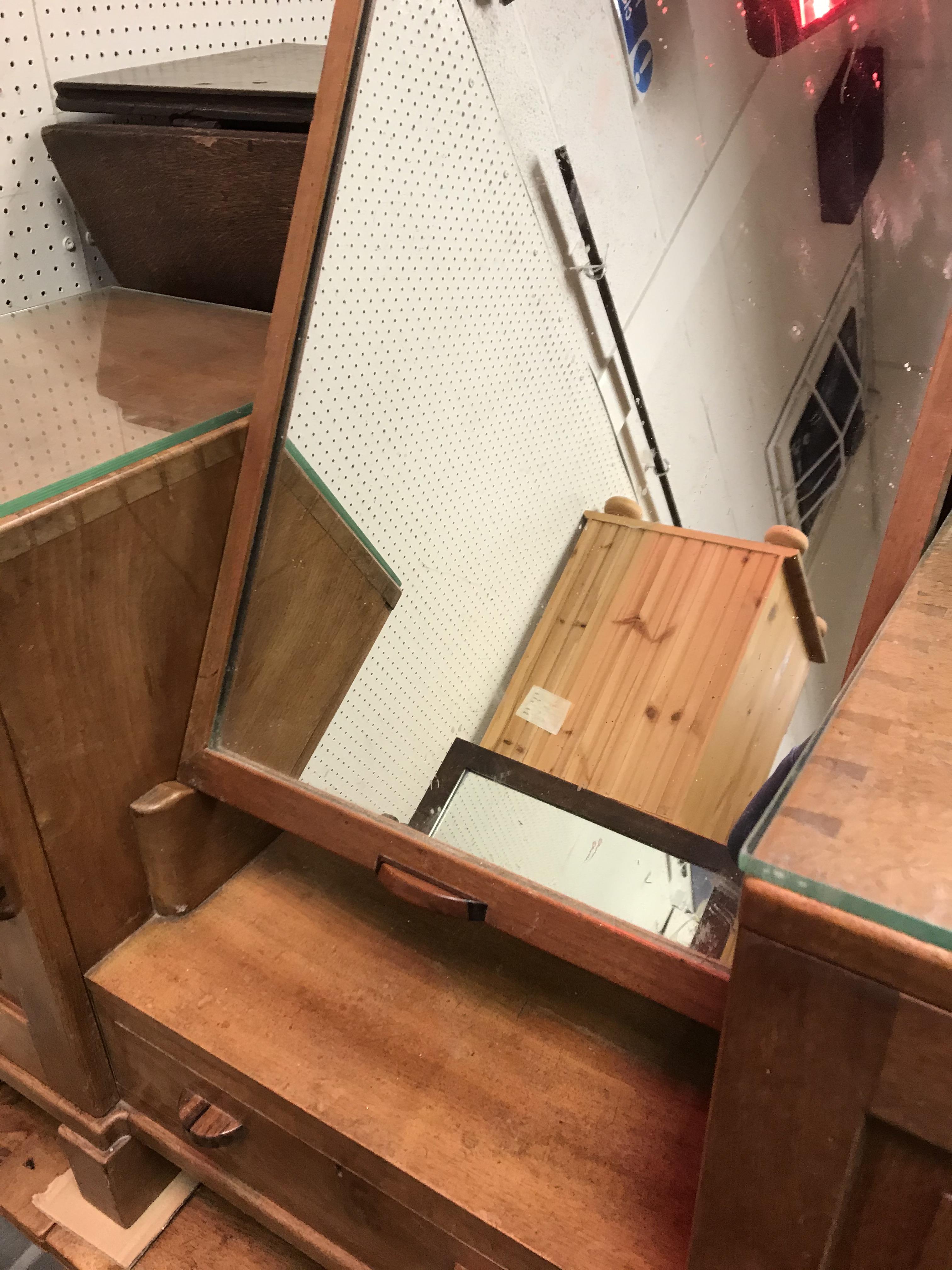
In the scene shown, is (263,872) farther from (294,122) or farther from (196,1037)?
(294,122)

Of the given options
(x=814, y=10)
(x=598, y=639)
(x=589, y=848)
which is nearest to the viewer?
(x=589, y=848)

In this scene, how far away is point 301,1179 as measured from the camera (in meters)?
0.87

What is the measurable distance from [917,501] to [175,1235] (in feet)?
3.94

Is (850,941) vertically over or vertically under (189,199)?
under

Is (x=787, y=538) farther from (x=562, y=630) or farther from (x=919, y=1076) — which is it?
(x=919, y=1076)

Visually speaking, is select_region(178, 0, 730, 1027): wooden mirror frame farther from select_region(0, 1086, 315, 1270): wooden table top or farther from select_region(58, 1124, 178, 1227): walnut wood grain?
select_region(0, 1086, 315, 1270): wooden table top

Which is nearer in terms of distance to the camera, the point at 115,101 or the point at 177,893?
the point at 177,893

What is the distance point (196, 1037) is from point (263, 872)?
224 mm

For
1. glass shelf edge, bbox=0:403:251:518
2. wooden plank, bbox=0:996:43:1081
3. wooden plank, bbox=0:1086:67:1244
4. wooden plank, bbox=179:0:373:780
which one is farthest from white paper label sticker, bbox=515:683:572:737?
wooden plank, bbox=0:1086:67:1244

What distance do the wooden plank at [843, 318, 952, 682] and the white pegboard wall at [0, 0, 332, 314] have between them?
110 centimetres

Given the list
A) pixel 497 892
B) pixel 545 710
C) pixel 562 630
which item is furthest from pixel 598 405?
pixel 497 892

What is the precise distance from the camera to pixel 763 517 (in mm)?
975

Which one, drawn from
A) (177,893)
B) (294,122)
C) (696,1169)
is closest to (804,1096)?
(696,1169)

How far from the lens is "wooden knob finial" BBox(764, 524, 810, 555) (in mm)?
933
